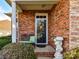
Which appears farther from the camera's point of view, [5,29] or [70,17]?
[5,29]

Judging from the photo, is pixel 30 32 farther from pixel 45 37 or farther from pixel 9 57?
pixel 9 57

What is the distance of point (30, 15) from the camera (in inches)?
704

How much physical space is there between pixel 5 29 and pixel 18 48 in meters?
22.6

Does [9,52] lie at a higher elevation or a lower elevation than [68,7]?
lower

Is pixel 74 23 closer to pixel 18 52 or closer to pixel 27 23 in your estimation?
pixel 18 52

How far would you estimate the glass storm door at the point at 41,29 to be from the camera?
17.8 m

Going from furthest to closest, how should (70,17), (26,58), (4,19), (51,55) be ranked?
(4,19) < (51,55) < (70,17) < (26,58)

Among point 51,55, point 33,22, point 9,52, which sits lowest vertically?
Answer: point 51,55

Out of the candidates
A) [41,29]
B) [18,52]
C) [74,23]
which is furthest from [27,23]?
[18,52]

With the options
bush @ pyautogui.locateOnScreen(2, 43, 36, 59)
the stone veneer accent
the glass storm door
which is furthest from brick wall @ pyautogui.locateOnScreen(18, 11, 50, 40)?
bush @ pyautogui.locateOnScreen(2, 43, 36, 59)

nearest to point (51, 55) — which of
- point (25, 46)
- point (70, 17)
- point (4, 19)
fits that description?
point (70, 17)

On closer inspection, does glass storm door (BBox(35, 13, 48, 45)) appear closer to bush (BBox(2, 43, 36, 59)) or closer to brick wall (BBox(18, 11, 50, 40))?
brick wall (BBox(18, 11, 50, 40))

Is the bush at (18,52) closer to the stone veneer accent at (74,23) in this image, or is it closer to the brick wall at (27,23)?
the stone veneer accent at (74,23)

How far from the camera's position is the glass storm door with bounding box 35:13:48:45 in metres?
17.8
